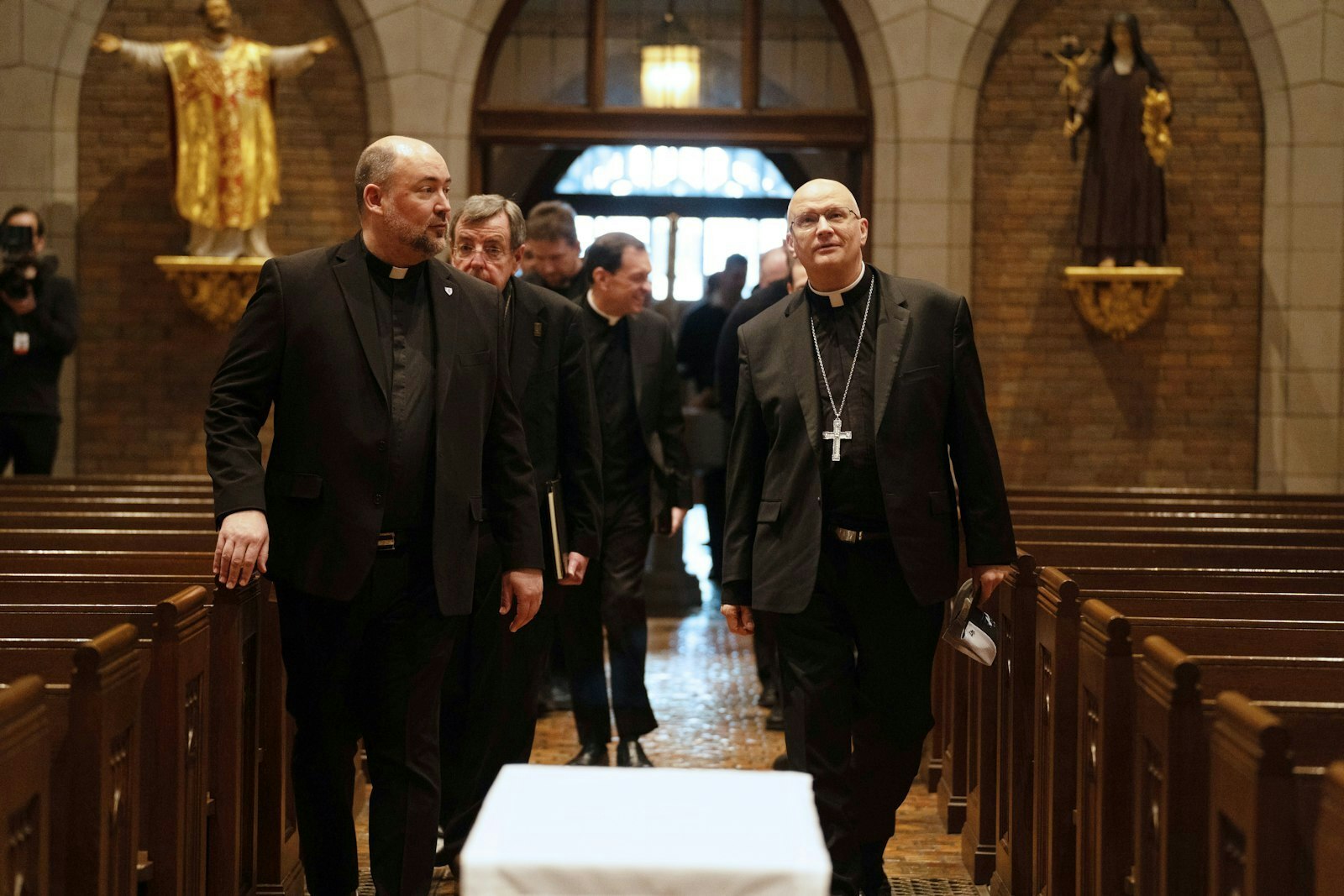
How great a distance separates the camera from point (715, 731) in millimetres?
5703

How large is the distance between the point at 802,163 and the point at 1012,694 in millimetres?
8523

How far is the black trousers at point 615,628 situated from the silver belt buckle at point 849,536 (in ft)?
5.42

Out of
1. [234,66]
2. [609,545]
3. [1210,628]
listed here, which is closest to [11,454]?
[234,66]

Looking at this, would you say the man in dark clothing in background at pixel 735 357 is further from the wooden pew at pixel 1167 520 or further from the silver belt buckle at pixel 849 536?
the silver belt buckle at pixel 849 536

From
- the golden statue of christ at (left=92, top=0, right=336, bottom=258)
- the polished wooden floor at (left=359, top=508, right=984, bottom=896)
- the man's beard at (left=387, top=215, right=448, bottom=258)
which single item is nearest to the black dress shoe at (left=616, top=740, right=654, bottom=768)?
the polished wooden floor at (left=359, top=508, right=984, bottom=896)

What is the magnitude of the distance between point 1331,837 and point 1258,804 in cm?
14

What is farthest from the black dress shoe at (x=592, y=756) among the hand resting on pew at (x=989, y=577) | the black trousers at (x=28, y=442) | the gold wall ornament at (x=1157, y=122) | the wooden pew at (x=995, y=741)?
the gold wall ornament at (x=1157, y=122)

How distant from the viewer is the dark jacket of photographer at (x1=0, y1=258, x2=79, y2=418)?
23.6 ft

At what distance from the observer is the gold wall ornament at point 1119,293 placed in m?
8.27

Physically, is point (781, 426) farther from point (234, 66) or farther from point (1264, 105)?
point (1264, 105)

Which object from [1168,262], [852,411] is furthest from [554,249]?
[1168,262]

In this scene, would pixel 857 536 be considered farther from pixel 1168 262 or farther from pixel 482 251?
pixel 1168 262

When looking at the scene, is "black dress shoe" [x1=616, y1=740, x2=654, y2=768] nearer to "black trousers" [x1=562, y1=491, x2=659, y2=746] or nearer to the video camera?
"black trousers" [x1=562, y1=491, x2=659, y2=746]

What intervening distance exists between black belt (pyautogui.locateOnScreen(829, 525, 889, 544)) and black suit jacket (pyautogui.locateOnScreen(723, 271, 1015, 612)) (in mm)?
71
